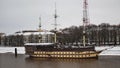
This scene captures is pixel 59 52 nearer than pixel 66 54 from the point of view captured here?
No

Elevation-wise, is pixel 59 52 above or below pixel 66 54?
above

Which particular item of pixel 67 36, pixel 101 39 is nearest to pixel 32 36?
pixel 67 36

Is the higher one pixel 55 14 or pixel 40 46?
pixel 55 14

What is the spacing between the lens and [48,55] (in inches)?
2231

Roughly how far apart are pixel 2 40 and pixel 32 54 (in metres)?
73.1

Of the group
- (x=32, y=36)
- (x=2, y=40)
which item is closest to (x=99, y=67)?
(x=32, y=36)

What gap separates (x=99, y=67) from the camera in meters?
40.0

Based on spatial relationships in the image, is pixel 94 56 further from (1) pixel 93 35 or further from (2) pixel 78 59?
(1) pixel 93 35

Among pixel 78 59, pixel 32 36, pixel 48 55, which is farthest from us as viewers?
pixel 32 36

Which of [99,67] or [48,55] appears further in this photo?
[48,55]

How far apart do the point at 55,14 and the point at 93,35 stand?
37772 millimetres

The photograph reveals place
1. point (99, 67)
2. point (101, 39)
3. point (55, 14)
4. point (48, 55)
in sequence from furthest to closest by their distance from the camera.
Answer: point (101, 39) < point (55, 14) < point (48, 55) < point (99, 67)

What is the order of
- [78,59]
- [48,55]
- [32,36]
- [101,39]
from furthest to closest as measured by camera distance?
[32,36] → [101,39] → [48,55] → [78,59]

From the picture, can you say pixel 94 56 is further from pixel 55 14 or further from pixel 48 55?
pixel 55 14
